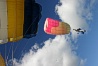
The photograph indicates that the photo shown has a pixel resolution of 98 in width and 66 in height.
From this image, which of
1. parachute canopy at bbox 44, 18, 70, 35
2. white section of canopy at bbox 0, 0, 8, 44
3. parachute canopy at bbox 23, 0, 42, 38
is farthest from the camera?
parachute canopy at bbox 44, 18, 70, 35

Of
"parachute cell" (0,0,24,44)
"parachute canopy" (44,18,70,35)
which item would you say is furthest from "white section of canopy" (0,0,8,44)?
"parachute canopy" (44,18,70,35)

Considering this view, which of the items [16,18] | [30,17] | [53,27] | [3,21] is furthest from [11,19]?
[53,27]

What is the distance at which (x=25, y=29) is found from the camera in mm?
16281

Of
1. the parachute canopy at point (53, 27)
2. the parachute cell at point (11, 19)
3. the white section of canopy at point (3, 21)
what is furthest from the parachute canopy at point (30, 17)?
the parachute canopy at point (53, 27)

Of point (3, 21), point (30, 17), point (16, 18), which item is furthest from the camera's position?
point (30, 17)

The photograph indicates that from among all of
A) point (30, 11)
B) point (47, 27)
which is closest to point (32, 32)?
point (30, 11)

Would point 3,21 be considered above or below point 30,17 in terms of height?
below

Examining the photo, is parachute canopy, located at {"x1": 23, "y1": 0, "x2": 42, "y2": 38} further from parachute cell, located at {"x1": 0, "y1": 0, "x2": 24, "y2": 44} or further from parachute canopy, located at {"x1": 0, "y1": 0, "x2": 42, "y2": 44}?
parachute cell, located at {"x1": 0, "y1": 0, "x2": 24, "y2": 44}

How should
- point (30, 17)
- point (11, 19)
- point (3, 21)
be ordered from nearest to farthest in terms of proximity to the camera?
point (3, 21) → point (11, 19) → point (30, 17)

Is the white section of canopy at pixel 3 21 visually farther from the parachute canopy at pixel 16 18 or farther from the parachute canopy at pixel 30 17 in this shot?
the parachute canopy at pixel 30 17

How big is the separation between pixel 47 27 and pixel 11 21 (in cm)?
1039

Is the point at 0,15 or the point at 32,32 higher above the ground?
the point at 0,15

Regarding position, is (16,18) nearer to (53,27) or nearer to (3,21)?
(3,21)

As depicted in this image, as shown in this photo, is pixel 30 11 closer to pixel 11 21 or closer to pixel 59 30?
pixel 11 21
